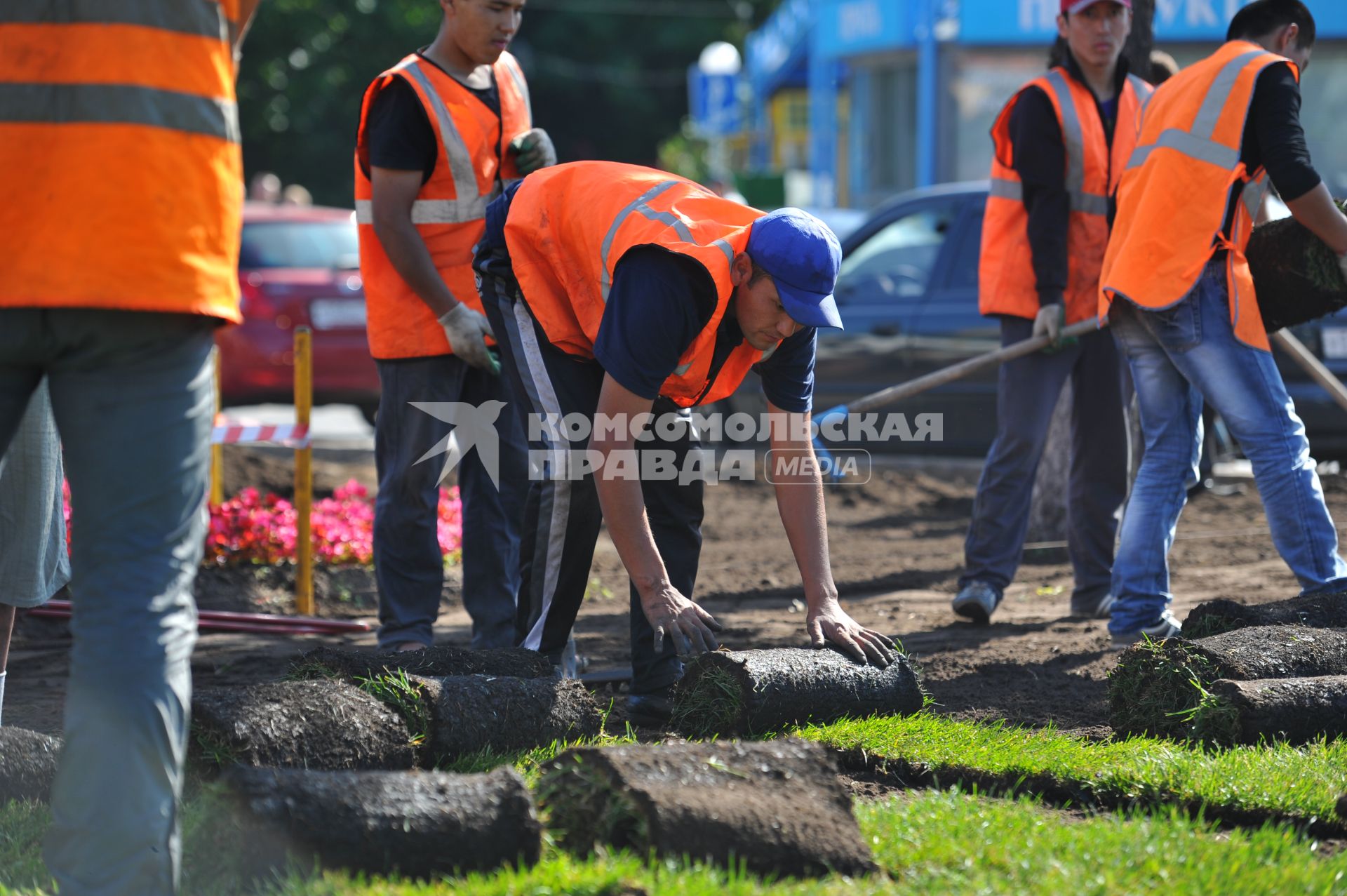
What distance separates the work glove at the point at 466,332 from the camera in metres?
4.59

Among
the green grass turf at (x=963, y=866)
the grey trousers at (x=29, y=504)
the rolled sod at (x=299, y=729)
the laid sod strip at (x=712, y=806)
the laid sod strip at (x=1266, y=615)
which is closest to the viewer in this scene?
the green grass turf at (x=963, y=866)

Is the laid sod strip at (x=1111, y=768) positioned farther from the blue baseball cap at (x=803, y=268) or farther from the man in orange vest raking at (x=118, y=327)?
the man in orange vest raking at (x=118, y=327)

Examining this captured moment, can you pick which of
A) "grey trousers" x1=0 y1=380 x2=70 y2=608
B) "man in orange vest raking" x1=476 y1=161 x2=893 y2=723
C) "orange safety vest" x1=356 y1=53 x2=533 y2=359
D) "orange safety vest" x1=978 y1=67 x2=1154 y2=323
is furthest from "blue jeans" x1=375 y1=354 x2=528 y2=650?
"orange safety vest" x1=978 y1=67 x2=1154 y2=323

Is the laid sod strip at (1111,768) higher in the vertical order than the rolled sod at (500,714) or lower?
lower

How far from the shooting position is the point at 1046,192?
18.0 ft

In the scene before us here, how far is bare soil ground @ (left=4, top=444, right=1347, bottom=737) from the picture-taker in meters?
4.54

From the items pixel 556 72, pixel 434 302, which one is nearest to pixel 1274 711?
pixel 434 302

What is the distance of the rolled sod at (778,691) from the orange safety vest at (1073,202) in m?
2.24

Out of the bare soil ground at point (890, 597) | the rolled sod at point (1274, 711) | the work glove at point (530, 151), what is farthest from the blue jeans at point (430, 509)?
the rolled sod at point (1274, 711)

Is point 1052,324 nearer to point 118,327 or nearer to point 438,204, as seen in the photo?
point 438,204

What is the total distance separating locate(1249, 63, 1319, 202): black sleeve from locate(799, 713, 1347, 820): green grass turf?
1844 mm

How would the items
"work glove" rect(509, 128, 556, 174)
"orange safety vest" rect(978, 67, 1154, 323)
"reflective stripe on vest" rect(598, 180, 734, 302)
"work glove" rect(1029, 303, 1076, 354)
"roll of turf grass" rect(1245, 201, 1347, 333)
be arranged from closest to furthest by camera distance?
"reflective stripe on vest" rect(598, 180, 734, 302) → "work glove" rect(509, 128, 556, 174) → "roll of turf grass" rect(1245, 201, 1347, 333) → "work glove" rect(1029, 303, 1076, 354) → "orange safety vest" rect(978, 67, 1154, 323)

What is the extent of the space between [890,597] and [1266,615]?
2.12 m

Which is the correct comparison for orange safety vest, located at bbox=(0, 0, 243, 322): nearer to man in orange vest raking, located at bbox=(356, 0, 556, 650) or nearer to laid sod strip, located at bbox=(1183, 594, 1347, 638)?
man in orange vest raking, located at bbox=(356, 0, 556, 650)
